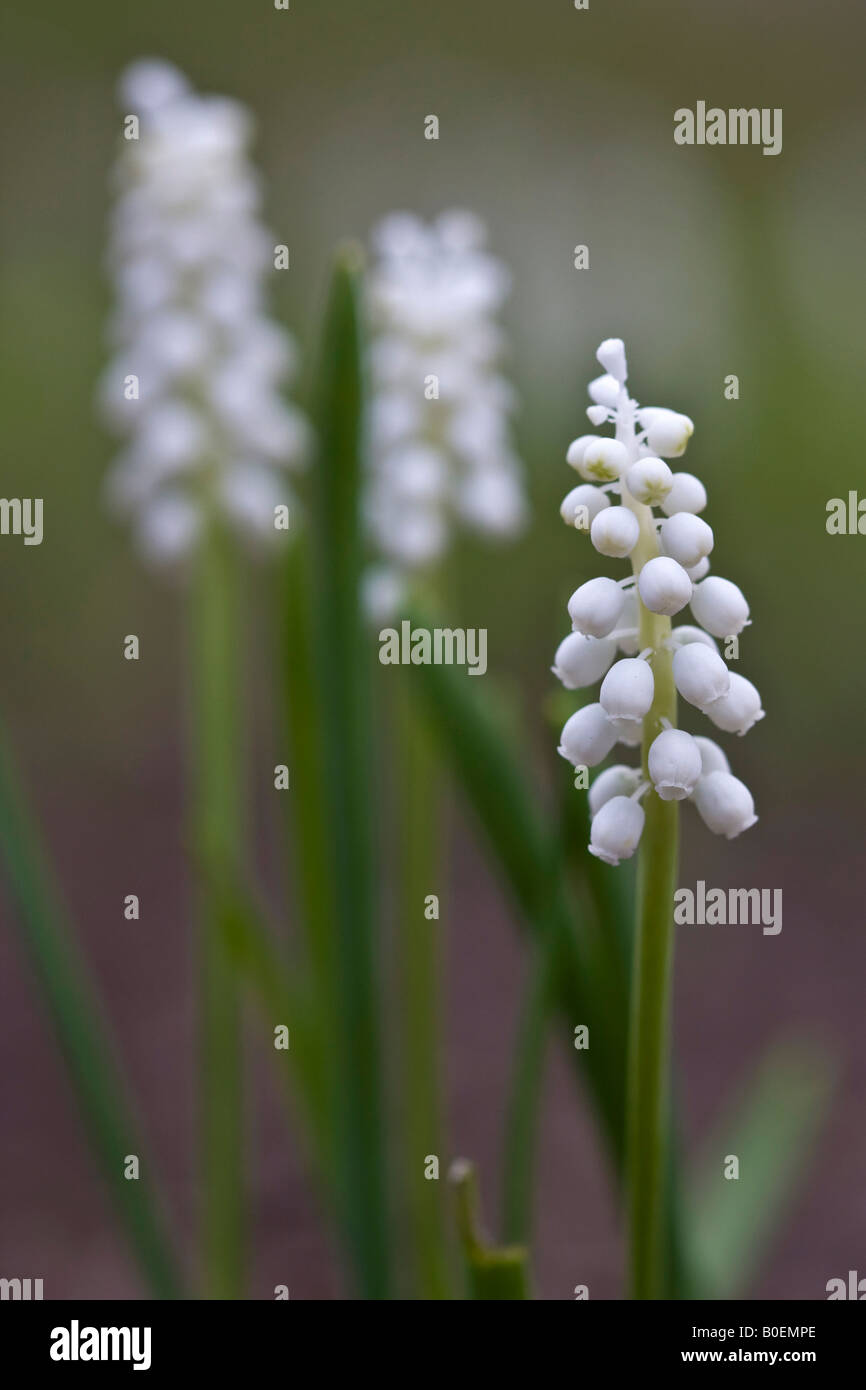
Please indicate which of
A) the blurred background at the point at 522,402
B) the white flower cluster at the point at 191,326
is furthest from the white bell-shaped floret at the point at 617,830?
the blurred background at the point at 522,402

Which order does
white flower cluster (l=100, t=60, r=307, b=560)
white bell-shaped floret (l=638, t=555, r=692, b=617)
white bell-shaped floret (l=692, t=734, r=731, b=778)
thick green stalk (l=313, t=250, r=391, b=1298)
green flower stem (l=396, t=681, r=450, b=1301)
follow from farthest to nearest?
white flower cluster (l=100, t=60, r=307, b=560) → green flower stem (l=396, t=681, r=450, b=1301) → thick green stalk (l=313, t=250, r=391, b=1298) → white bell-shaped floret (l=692, t=734, r=731, b=778) → white bell-shaped floret (l=638, t=555, r=692, b=617)

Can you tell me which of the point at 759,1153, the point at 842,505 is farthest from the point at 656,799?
the point at 842,505

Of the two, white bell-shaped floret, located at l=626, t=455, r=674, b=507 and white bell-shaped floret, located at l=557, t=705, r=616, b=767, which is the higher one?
white bell-shaped floret, located at l=626, t=455, r=674, b=507

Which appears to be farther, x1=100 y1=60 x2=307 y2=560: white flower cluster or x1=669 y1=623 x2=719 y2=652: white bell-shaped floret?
x1=100 y1=60 x2=307 y2=560: white flower cluster

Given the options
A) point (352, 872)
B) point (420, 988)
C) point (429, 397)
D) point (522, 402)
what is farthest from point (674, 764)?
point (522, 402)

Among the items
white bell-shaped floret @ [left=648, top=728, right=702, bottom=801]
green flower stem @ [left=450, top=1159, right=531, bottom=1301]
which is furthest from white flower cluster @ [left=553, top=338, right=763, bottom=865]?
green flower stem @ [left=450, top=1159, right=531, bottom=1301]

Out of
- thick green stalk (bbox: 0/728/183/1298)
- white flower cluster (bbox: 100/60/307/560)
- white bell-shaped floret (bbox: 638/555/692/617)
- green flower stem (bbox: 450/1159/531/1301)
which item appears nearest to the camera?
white bell-shaped floret (bbox: 638/555/692/617)

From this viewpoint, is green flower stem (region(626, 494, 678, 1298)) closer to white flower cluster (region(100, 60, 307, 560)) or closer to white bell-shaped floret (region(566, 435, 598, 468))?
white bell-shaped floret (region(566, 435, 598, 468))
